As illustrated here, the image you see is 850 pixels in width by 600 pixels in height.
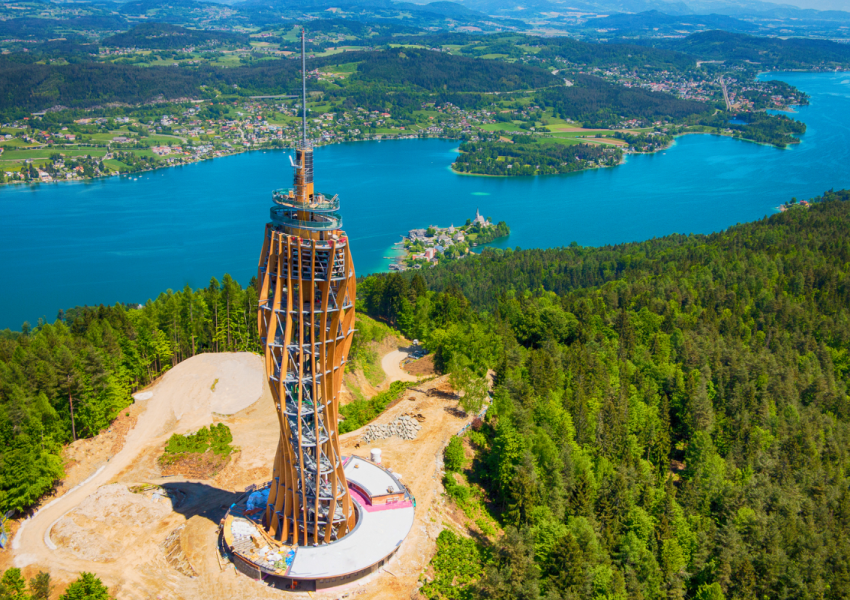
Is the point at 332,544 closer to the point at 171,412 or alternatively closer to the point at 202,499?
the point at 202,499

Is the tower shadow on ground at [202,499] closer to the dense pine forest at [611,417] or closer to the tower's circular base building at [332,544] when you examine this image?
the tower's circular base building at [332,544]

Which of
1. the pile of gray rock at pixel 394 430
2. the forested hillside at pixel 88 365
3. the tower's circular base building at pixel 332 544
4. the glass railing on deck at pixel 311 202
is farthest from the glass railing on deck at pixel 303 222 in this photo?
the forested hillside at pixel 88 365

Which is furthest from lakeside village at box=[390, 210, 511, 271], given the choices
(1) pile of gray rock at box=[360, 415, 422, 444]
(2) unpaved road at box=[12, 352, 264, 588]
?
(1) pile of gray rock at box=[360, 415, 422, 444]

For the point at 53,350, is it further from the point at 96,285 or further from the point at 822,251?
the point at 822,251

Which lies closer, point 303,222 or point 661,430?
point 303,222

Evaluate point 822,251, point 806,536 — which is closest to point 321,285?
point 806,536

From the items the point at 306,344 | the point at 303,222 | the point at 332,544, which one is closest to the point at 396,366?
the point at 332,544
